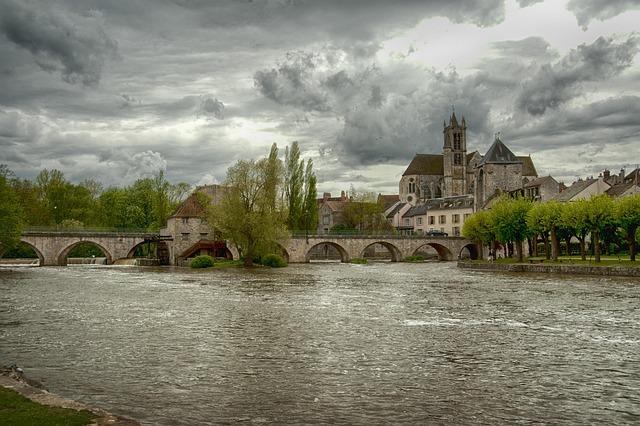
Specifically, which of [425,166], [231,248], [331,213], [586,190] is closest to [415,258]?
[586,190]

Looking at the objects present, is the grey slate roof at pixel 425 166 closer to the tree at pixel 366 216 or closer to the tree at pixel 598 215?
the tree at pixel 366 216

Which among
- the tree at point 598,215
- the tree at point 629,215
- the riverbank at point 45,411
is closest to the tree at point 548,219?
the tree at point 598,215

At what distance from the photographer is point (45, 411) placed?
966cm

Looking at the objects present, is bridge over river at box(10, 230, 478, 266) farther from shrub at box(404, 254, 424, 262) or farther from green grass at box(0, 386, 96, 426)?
green grass at box(0, 386, 96, 426)

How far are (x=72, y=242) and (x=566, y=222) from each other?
54.3 metres

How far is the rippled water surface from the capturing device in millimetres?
11898

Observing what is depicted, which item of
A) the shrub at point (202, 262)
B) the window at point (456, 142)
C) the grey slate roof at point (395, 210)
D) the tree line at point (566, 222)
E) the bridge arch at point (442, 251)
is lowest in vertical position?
the shrub at point (202, 262)

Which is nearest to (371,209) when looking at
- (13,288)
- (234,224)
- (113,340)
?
(234,224)

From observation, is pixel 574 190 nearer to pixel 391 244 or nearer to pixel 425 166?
pixel 391 244

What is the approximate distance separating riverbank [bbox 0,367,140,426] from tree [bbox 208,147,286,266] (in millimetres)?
52812

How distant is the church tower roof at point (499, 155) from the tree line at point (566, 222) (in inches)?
1214

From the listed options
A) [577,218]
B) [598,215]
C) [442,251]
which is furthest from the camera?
[442,251]

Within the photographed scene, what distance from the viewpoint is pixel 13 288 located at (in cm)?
3909

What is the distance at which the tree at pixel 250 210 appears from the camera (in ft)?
211
